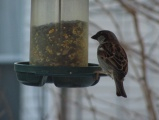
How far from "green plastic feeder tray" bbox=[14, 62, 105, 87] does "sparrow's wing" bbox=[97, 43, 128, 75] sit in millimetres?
123

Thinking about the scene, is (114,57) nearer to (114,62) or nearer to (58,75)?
(114,62)

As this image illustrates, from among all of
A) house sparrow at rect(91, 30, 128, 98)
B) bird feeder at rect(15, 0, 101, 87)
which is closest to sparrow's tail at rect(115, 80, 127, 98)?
house sparrow at rect(91, 30, 128, 98)

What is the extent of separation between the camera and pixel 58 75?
113 inches

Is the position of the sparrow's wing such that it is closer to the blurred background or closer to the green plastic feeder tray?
the green plastic feeder tray

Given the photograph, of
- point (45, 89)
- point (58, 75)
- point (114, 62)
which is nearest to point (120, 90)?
point (114, 62)

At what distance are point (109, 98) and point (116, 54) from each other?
16.3 feet

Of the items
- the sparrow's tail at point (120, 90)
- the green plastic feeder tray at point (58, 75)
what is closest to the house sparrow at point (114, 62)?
the sparrow's tail at point (120, 90)

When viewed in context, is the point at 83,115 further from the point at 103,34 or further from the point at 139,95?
the point at 103,34

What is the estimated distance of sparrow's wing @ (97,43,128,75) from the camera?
122 inches

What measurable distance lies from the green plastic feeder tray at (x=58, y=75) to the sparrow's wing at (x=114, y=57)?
0.12 metres

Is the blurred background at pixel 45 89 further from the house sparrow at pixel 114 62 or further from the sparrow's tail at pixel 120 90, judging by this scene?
the sparrow's tail at pixel 120 90

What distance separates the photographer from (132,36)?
7.89 metres

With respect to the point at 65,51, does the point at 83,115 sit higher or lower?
lower

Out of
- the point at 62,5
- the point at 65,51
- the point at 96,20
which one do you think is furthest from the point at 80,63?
the point at 96,20
